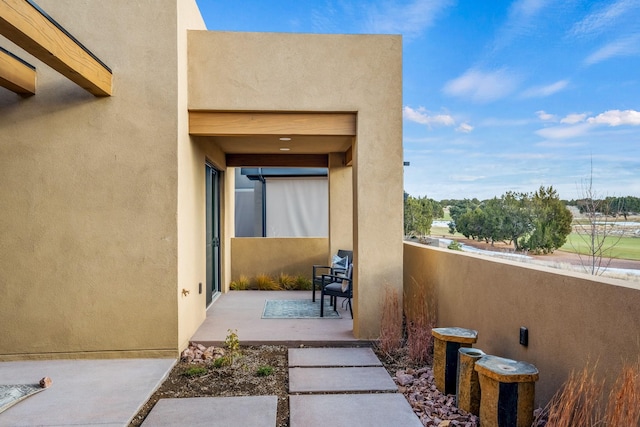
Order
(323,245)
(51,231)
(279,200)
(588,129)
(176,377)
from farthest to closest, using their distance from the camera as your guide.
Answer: (588,129) → (279,200) → (323,245) → (51,231) → (176,377)

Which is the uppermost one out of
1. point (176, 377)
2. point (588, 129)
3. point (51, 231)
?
point (588, 129)

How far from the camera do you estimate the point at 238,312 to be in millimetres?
6934

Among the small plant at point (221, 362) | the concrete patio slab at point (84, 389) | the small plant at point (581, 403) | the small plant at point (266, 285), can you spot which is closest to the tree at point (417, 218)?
the small plant at point (266, 285)

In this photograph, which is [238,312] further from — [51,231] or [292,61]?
[292,61]

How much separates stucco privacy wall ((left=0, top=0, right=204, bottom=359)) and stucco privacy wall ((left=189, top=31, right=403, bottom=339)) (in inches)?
25.9

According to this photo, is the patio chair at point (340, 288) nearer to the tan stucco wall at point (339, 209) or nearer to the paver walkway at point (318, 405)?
the tan stucco wall at point (339, 209)

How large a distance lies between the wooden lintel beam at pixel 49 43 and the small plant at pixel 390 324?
157 inches

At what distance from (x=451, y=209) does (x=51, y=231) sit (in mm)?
24960

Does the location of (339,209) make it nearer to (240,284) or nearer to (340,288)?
(340,288)

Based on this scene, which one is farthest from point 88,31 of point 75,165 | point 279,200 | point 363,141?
point 279,200

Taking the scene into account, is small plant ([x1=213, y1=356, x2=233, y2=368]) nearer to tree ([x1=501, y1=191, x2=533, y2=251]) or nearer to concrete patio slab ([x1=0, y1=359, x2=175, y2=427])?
concrete patio slab ([x1=0, y1=359, x2=175, y2=427])

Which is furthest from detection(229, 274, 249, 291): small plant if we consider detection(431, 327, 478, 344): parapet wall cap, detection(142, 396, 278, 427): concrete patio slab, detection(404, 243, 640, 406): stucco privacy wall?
detection(431, 327, 478, 344): parapet wall cap

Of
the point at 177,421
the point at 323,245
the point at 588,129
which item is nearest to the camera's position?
the point at 177,421

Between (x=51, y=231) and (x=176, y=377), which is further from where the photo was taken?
(x=51, y=231)
